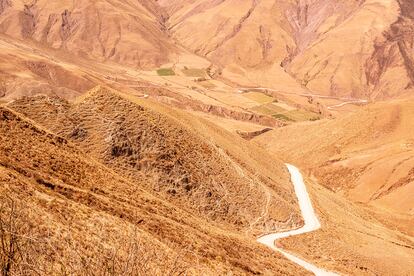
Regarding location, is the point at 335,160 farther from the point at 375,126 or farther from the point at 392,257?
the point at 392,257

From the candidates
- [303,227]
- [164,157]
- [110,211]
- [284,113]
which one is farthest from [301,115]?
[110,211]

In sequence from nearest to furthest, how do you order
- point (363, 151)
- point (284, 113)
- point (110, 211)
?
point (110, 211) < point (363, 151) < point (284, 113)

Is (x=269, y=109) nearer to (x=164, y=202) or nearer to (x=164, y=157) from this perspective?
(x=164, y=157)

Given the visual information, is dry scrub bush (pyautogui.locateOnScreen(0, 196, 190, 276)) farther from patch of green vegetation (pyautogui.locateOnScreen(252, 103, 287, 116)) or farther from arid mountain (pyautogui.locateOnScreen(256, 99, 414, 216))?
patch of green vegetation (pyautogui.locateOnScreen(252, 103, 287, 116))

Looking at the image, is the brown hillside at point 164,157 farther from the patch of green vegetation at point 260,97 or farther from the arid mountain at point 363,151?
the patch of green vegetation at point 260,97

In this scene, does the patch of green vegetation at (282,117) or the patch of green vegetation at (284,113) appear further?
the patch of green vegetation at (284,113)

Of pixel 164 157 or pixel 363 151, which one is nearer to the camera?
pixel 164 157

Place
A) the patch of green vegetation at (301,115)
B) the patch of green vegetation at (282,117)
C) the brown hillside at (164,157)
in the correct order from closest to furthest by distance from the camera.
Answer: the brown hillside at (164,157)
the patch of green vegetation at (282,117)
the patch of green vegetation at (301,115)

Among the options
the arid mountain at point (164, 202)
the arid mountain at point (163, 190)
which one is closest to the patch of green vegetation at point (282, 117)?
the arid mountain at point (164, 202)

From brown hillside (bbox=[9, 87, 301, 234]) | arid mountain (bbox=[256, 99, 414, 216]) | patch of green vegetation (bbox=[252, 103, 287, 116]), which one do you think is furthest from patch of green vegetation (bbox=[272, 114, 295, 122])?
brown hillside (bbox=[9, 87, 301, 234])

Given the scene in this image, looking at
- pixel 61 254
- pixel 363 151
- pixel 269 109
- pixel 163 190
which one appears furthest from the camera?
pixel 269 109
